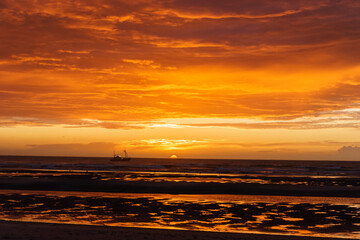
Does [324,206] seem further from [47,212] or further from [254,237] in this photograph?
[47,212]

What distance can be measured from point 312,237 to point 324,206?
480 inches

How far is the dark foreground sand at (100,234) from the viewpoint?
16.0 metres

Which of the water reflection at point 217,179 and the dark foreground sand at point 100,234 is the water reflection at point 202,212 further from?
the water reflection at point 217,179

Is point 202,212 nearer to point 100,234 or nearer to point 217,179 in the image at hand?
point 100,234

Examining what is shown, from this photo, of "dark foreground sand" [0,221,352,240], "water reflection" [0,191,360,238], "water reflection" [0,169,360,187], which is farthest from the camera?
"water reflection" [0,169,360,187]

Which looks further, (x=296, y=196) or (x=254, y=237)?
(x=296, y=196)

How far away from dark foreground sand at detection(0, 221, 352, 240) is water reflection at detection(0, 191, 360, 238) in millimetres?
1708

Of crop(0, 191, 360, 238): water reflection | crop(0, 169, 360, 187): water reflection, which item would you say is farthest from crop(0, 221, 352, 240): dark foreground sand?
crop(0, 169, 360, 187): water reflection

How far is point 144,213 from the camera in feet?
77.8

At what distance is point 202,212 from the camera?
2448cm

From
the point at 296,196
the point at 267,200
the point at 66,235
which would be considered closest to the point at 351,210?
the point at 267,200

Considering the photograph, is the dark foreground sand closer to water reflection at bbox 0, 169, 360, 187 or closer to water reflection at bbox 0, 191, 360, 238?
water reflection at bbox 0, 191, 360, 238

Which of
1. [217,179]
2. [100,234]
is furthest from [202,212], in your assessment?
[217,179]

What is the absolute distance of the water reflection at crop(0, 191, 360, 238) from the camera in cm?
1997
